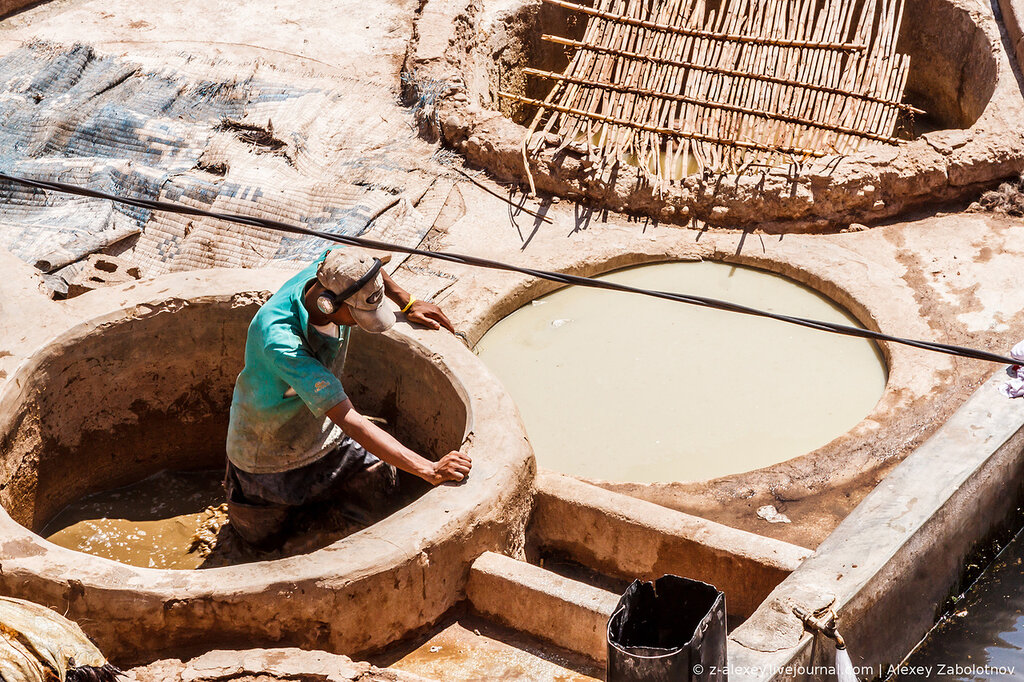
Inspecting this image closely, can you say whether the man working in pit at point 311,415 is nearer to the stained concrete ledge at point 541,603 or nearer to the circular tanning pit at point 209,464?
the circular tanning pit at point 209,464

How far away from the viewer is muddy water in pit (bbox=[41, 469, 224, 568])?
16.9ft

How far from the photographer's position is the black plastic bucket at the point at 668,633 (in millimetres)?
3137

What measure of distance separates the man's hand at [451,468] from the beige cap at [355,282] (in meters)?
0.57

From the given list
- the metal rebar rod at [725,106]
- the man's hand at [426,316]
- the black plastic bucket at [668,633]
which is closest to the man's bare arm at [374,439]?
the man's hand at [426,316]

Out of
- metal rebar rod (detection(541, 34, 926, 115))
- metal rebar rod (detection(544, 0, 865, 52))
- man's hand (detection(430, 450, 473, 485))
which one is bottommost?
man's hand (detection(430, 450, 473, 485))

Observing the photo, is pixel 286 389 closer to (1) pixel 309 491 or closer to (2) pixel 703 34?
(1) pixel 309 491

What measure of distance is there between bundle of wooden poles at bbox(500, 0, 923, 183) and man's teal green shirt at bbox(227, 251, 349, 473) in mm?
3797

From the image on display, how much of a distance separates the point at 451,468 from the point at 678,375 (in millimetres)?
2487

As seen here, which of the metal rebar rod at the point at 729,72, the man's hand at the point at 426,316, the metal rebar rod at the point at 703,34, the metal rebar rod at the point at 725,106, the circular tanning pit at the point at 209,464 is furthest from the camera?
the metal rebar rod at the point at 703,34

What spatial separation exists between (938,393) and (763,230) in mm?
2000

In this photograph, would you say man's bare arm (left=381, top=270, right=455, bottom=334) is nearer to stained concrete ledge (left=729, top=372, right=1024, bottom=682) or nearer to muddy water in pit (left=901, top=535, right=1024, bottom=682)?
stained concrete ledge (left=729, top=372, right=1024, bottom=682)

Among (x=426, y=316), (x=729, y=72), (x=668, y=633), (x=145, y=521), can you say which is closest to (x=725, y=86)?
(x=729, y=72)

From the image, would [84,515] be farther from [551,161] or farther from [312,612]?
[551,161]

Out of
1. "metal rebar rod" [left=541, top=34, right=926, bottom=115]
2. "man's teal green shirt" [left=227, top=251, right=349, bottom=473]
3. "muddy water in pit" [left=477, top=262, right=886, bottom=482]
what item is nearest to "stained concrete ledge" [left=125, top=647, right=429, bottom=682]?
"man's teal green shirt" [left=227, top=251, right=349, bottom=473]
